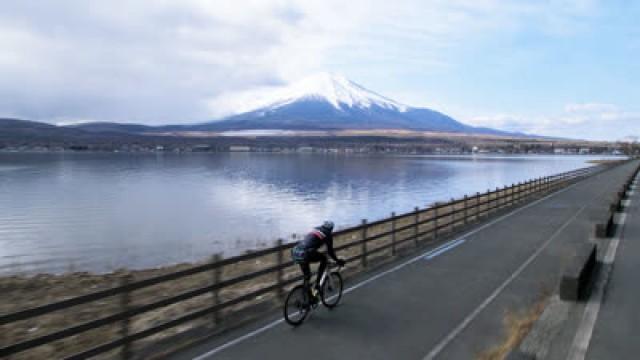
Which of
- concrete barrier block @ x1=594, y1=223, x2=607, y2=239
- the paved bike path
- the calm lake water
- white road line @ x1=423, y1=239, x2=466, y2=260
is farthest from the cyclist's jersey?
the calm lake water

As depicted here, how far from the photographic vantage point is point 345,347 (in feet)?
27.5

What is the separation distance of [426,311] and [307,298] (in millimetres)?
2209

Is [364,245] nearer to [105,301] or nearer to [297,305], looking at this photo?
[297,305]

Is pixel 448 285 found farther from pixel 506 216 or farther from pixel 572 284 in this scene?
pixel 506 216

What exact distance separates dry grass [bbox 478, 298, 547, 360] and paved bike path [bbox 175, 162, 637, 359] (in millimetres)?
140

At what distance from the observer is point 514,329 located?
927cm

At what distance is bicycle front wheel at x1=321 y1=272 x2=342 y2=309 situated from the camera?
10.4 metres

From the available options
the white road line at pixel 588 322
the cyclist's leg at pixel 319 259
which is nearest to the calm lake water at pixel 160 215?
the cyclist's leg at pixel 319 259

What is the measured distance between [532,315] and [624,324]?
55.3 inches

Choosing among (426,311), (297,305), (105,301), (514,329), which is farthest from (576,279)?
(105,301)

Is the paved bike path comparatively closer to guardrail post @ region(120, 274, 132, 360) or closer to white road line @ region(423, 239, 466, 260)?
white road line @ region(423, 239, 466, 260)

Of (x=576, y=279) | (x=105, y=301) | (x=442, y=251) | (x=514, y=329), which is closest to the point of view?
(x=514, y=329)

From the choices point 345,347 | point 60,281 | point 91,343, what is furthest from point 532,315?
point 60,281

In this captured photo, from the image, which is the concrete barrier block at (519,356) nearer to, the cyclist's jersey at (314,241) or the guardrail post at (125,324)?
the cyclist's jersey at (314,241)
